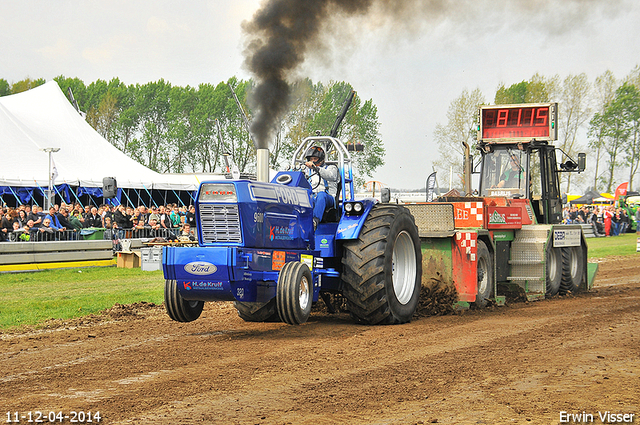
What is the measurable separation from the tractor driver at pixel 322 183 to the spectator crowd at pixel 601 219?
2846 centimetres

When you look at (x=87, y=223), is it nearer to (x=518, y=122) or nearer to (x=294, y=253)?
(x=518, y=122)

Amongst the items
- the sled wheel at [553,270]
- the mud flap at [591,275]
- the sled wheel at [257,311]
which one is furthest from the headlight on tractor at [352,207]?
the mud flap at [591,275]

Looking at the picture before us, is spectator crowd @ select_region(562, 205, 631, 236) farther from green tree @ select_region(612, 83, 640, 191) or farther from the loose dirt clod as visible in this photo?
the loose dirt clod

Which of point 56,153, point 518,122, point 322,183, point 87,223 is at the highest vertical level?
point 56,153

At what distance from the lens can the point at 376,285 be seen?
760 centimetres

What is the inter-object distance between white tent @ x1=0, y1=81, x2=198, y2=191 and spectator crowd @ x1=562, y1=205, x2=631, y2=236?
789 inches

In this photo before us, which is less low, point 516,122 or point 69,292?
point 516,122

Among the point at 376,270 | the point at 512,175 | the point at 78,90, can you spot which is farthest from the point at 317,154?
the point at 78,90

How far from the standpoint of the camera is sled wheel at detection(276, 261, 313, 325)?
6.68 metres

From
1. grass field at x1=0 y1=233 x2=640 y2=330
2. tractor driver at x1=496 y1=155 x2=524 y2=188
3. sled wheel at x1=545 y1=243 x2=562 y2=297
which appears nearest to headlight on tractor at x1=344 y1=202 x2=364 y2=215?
grass field at x1=0 y1=233 x2=640 y2=330

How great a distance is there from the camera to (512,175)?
1281 centimetres

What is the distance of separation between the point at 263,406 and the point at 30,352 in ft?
10.8

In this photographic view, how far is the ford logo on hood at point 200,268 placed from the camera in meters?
6.59

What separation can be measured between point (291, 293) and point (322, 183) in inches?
81.4
